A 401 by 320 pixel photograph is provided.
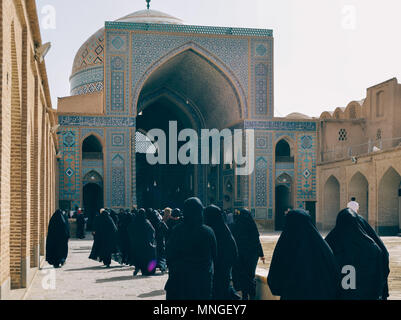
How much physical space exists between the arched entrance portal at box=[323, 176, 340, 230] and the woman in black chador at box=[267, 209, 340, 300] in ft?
57.5

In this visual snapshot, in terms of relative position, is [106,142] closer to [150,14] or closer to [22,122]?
[150,14]

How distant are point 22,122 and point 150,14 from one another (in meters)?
21.1

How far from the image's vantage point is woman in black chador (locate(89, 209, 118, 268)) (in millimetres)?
9930

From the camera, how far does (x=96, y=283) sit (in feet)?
25.0

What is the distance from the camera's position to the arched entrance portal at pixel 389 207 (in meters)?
17.5

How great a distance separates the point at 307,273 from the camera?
145 inches

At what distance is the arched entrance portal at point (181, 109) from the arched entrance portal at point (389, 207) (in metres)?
5.90

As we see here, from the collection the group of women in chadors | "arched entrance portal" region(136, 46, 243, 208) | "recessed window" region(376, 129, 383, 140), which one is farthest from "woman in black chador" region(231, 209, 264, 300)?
"recessed window" region(376, 129, 383, 140)

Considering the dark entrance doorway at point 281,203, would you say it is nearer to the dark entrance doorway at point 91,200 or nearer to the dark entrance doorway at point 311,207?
the dark entrance doorway at point 311,207

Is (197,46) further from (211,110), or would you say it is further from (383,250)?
(383,250)

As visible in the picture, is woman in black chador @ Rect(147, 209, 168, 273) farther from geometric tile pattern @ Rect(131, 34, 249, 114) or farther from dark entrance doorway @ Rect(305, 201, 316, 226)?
dark entrance doorway @ Rect(305, 201, 316, 226)

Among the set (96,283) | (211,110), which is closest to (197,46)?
(211,110)

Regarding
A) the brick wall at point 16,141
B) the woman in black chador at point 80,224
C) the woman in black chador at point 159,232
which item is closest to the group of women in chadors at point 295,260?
the brick wall at point 16,141

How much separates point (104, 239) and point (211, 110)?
14283 mm
